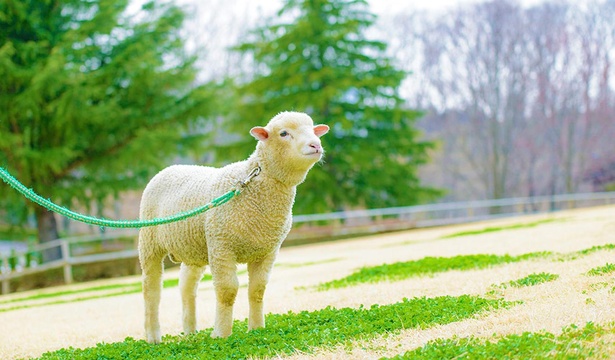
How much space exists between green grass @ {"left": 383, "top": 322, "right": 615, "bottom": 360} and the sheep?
1802 millimetres

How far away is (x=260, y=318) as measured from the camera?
232 inches

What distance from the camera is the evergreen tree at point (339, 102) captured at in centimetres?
2392

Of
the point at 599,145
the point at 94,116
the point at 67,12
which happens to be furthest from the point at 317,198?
the point at 599,145

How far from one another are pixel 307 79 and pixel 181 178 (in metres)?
18.5

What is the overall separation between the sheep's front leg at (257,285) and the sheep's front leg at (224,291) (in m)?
0.22

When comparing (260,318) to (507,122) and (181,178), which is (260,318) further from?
(507,122)

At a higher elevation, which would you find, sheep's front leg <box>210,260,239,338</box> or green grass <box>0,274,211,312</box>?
sheep's front leg <box>210,260,239,338</box>

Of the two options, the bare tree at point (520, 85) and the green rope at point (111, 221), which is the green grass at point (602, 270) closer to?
the green rope at point (111, 221)

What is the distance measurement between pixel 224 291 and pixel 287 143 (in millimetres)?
1334

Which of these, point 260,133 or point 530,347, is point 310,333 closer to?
point 260,133

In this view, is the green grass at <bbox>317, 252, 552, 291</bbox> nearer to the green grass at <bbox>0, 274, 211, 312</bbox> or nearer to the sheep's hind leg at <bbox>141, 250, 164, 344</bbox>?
the sheep's hind leg at <bbox>141, 250, 164, 344</bbox>

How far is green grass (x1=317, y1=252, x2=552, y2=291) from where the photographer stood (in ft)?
29.2

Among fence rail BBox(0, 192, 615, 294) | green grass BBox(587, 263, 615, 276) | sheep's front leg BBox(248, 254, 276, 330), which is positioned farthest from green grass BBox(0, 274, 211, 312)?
green grass BBox(587, 263, 615, 276)

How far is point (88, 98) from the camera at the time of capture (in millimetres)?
18594
